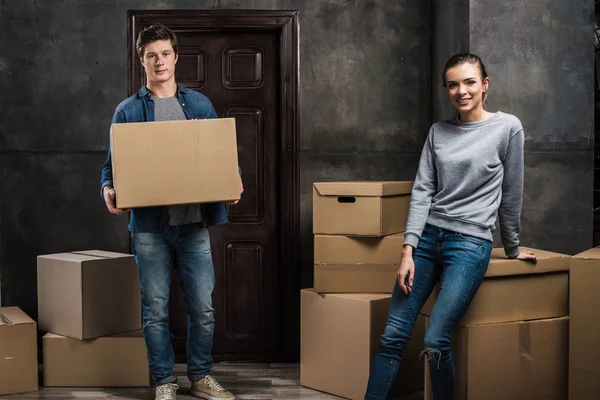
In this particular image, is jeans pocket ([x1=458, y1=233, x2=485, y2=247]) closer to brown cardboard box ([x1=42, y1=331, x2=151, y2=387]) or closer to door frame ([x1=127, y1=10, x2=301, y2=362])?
door frame ([x1=127, y1=10, x2=301, y2=362])

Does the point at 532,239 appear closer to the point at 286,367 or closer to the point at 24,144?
the point at 286,367

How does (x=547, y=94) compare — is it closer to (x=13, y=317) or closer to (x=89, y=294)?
(x=89, y=294)

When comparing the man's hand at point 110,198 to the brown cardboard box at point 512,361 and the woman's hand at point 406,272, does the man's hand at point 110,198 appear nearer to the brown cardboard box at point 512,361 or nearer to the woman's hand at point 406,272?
the woman's hand at point 406,272

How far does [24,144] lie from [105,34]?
70 centimetres

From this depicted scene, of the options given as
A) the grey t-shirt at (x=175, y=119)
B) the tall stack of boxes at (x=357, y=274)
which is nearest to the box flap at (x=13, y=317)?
the grey t-shirt at (x=175, y=119)

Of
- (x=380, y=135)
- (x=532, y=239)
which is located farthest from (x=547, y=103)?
(x=380, y=135)

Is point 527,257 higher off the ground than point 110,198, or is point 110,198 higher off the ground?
point 110,198

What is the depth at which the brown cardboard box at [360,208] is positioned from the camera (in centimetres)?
297

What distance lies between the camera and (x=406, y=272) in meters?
2.45

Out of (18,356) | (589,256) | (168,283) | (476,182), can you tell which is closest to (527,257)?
(589,256)

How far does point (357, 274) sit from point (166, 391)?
92 cm

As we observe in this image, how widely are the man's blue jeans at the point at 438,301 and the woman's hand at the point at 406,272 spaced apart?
0.07 ft

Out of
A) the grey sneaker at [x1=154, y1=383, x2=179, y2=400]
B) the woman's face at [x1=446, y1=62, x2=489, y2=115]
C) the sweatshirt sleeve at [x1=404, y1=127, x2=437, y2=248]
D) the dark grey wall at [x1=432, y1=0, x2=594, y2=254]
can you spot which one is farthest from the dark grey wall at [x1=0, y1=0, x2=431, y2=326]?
the woman's face at [x1=446, y1=62, x2=489, y2=115]

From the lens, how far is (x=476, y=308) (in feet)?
8.21
